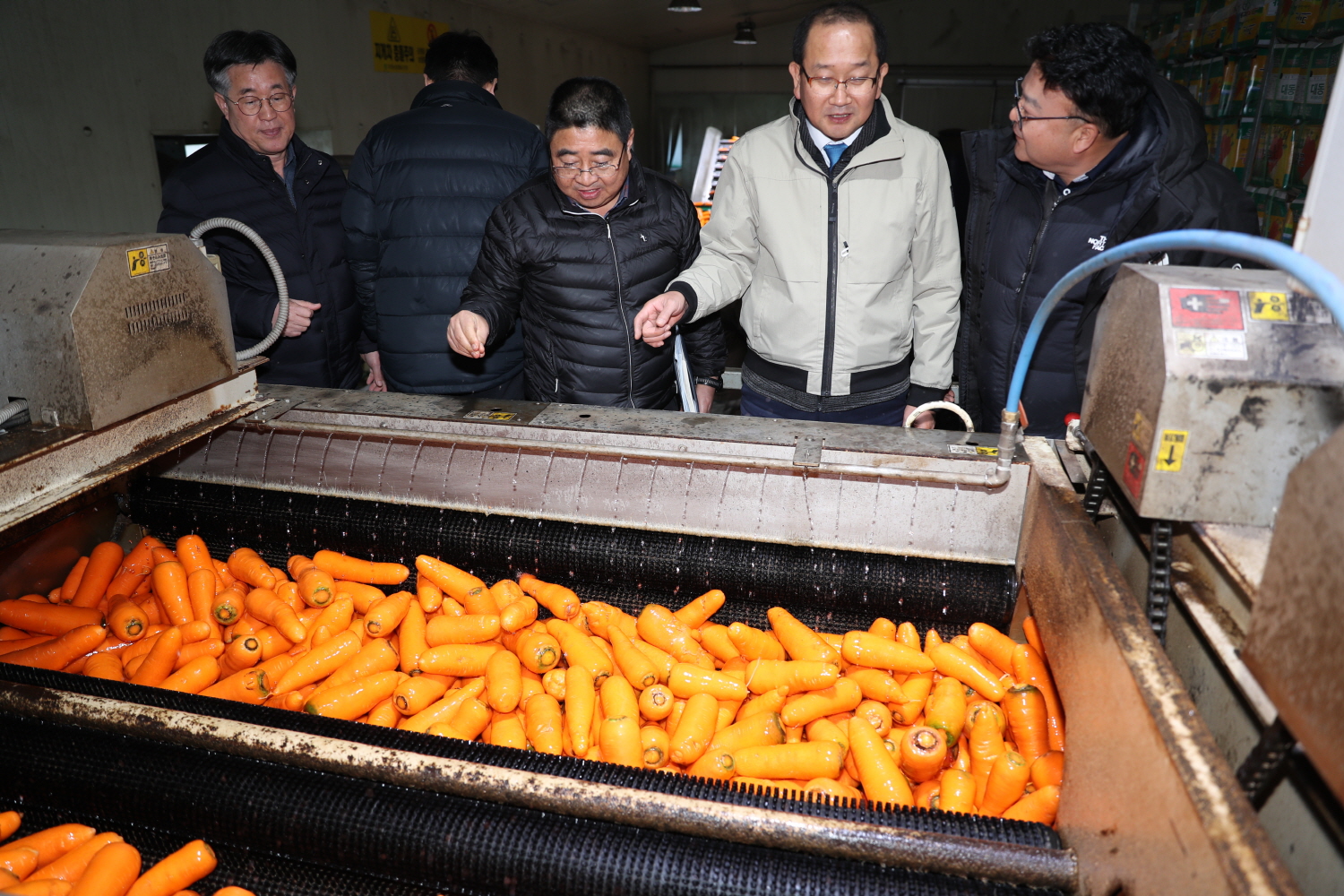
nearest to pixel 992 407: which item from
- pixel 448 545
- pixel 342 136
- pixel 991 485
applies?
pixel 991 485

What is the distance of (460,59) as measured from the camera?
10.9 feet

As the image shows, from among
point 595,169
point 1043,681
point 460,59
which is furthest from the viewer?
point 460,59

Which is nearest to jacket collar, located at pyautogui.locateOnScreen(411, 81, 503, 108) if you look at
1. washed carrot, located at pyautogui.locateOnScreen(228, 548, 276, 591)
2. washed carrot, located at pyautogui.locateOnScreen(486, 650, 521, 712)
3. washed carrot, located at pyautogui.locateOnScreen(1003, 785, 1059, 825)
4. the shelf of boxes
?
washed carrot, located at pyautogui.locateOnScreen(228, 548, 276, 591)

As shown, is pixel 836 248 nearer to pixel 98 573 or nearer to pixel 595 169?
pixel 595 169

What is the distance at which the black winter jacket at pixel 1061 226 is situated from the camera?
2.41 metres

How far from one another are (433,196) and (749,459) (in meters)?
1.89

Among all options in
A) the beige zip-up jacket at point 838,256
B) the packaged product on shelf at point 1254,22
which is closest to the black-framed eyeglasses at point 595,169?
the beige zip-up jacket at point 838,256

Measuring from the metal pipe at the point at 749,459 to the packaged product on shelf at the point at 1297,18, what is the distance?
4.64 m

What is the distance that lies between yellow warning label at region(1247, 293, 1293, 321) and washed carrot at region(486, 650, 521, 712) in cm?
169

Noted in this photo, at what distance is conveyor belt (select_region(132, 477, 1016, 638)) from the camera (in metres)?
2.05

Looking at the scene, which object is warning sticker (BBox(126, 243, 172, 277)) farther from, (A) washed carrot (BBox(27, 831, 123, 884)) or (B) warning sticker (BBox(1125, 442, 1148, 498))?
(B) warning sticker (BBox(1125, 442, 1148, 498))

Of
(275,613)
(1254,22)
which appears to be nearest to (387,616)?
(275,613)

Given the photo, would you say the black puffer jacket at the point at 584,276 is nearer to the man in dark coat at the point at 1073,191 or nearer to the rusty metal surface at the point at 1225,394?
the man in dark coat at the point at 1073,191

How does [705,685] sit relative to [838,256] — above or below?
below
